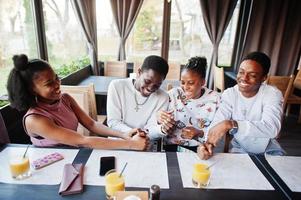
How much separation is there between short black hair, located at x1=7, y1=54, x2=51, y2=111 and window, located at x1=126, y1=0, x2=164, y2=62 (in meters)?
3.44

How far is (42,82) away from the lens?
1321 millimetres

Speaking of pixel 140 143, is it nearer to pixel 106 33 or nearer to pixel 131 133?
pixel 131 133

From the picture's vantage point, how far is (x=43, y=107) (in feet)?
4.53

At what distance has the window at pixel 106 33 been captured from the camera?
14.2 feet

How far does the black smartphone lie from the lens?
1127 mm

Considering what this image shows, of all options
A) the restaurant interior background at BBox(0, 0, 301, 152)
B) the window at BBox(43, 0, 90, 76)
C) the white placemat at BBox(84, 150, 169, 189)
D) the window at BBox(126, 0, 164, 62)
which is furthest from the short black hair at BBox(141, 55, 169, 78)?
the window at BBox(126, 0, 164, 62)

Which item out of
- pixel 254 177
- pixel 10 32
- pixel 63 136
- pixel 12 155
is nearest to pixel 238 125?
pixel 254 177

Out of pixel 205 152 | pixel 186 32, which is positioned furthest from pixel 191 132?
pixel 186 32

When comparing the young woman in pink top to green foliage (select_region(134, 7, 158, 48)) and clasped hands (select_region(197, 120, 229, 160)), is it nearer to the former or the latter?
clasped hands (select_region(197, 120, 229, 160))

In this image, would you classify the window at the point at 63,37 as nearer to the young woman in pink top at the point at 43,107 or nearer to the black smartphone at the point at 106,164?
the young woman in pink top at the point at 43,107

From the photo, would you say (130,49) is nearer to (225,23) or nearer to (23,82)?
(225,23)

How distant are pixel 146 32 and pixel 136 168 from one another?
3805 millimetres

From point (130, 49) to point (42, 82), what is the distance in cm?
347

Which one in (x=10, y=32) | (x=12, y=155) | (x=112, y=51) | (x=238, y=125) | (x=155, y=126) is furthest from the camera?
(x=112, y=51)
